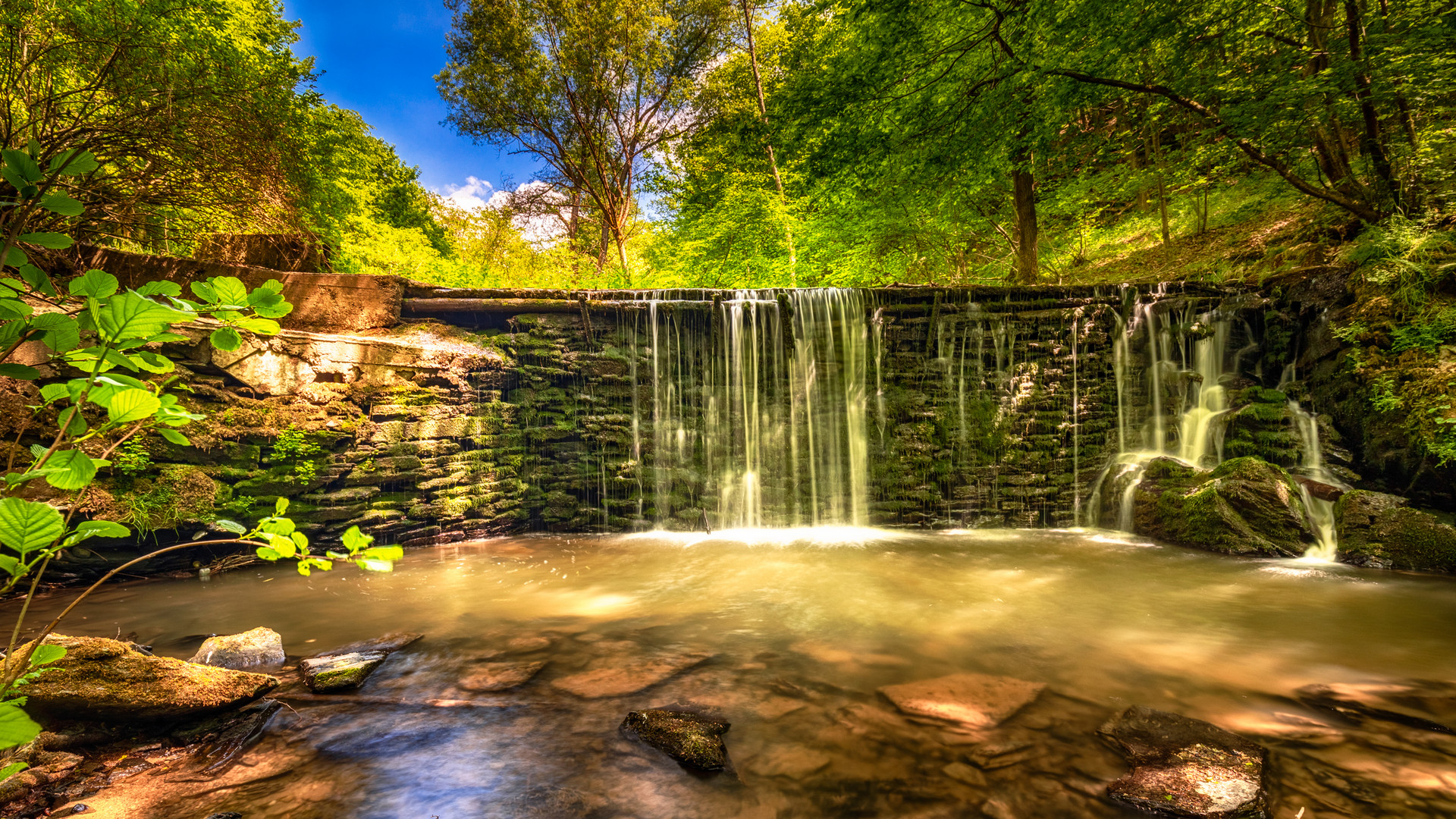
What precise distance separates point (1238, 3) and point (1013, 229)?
7.12 metres

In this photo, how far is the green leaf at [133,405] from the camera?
44.9 inches

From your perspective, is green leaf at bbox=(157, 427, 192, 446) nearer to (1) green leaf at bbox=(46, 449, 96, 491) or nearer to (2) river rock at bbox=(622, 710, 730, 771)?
(1) green leaf at bbox=(46, 449, 96, 491)

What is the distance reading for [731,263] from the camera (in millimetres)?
14008

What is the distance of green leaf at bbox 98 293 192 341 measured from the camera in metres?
1.11

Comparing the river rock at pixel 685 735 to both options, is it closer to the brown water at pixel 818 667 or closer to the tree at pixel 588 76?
the brown water at pixel 818 667

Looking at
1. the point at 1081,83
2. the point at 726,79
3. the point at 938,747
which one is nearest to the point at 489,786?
the point at 938,747

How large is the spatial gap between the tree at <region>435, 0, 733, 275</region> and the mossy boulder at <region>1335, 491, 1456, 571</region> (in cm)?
1493

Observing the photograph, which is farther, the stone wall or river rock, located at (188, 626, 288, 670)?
the stone wall

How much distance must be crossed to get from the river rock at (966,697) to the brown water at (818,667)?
0.10 meters

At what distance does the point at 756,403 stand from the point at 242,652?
679cm

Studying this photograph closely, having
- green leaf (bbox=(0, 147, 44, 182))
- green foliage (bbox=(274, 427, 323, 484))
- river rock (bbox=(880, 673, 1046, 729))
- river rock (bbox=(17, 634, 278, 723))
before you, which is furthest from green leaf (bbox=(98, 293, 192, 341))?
green foliage (bbox=(274, 427, 323, 484))

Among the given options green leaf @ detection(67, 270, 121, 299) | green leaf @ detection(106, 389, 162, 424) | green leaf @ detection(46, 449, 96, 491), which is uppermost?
green leaf @ detection(67, 270, 121, 299)

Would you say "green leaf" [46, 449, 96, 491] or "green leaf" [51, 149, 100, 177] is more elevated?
"green leaf" [51, 149, 100, 177]

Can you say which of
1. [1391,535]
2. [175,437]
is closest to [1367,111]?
[1391,535]
